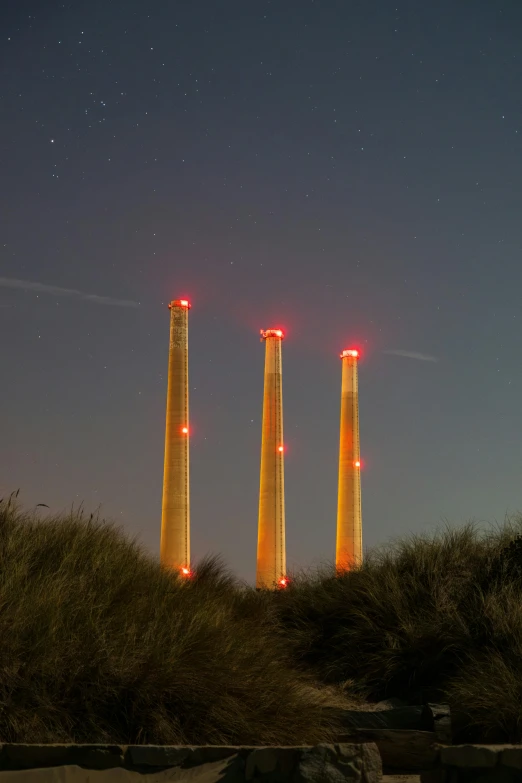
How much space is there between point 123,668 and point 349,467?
145 ft

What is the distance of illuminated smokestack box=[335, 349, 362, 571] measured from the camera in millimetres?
50969

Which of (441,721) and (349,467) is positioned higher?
(349,467)

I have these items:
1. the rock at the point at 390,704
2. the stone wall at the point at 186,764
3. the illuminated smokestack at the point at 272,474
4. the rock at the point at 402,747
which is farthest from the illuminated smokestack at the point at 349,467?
the stone wall at the point at 186,764

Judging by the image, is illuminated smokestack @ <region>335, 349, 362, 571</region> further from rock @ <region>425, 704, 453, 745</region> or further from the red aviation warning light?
rock @ <region>425, 704, 453, 745</region>

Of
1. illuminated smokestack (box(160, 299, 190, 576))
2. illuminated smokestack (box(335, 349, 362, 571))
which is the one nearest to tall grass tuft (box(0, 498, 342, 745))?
illuminated smokestack (box(160, 299, 190, 576))

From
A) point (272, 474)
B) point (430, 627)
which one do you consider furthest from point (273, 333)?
point (430, 627)

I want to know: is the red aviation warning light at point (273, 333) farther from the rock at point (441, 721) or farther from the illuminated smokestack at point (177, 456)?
the rock at point (441, 721)

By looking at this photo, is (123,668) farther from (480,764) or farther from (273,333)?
(273,333)

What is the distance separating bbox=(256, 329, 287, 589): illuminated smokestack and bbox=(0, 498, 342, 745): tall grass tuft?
1444 inches

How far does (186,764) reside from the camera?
6.97 meters

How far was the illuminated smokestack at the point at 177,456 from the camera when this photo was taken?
43938 mm

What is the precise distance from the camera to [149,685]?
8.28 m

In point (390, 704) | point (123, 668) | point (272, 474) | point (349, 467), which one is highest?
point (349, 467)

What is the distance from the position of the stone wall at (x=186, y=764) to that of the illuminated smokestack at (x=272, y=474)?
39757mm
